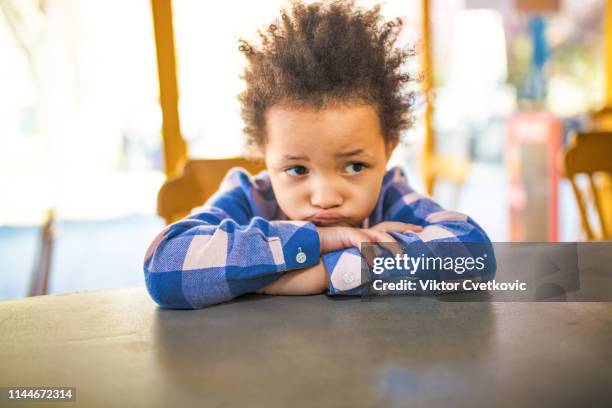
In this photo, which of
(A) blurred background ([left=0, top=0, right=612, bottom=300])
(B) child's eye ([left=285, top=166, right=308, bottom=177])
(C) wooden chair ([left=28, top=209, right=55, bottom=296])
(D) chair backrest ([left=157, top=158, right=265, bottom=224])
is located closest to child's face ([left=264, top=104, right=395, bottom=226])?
(B) child's eye ([left=285, top=166, right=308, bottom=177])

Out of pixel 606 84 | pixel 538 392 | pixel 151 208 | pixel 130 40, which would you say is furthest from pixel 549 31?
pixel 538 392

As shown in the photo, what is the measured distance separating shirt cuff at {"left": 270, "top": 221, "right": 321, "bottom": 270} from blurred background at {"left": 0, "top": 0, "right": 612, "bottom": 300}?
1.60m

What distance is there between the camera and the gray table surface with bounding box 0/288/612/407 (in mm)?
470

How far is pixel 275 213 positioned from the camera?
109cm

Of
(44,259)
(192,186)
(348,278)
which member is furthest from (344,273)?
(44,259)

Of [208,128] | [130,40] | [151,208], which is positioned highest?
[130,40]

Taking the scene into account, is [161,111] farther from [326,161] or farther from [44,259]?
[326,161]

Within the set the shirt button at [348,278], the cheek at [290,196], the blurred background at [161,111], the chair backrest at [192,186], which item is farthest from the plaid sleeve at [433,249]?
the blurred background at [161,111]

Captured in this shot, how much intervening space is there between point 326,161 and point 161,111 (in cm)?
176

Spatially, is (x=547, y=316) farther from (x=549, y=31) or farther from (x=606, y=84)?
(x=549, y=31)

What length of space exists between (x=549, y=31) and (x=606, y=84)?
608 millimetres

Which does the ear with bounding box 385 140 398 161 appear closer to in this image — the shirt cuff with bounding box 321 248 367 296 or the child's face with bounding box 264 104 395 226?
the child's face with bounding box 264 104 395 226

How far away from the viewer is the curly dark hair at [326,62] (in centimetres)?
83

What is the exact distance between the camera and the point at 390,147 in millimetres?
980
